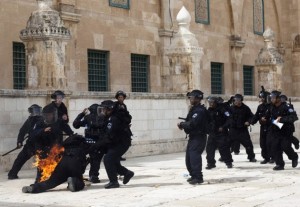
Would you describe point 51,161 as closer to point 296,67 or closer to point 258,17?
point 258,17

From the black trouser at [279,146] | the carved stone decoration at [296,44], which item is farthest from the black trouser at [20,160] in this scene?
the carved stone decoration at [296,44]

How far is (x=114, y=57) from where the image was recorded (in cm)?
2491

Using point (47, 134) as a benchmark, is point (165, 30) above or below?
above

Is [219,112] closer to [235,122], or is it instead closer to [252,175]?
[235,122]

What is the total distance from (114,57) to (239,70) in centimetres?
918

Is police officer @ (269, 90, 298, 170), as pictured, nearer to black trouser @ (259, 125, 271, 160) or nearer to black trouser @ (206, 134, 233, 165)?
black trouser @ (206, 134, 233, 165)

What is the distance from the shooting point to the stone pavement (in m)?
10.8

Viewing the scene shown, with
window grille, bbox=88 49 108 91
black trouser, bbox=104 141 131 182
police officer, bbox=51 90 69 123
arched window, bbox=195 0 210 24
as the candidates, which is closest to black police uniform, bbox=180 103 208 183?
black trouser, bbox=104 141 131 182

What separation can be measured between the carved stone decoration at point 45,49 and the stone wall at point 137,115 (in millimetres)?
431

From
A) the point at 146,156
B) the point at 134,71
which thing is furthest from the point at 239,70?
the point at 146,156

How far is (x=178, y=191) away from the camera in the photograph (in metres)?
12.1

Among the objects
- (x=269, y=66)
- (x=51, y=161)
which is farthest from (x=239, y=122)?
(x=269, y=66)

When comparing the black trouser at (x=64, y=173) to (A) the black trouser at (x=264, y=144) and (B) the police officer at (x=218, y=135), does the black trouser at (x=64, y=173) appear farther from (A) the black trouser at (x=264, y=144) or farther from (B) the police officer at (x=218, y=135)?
(A) the black trouser at (x=264, y=144)

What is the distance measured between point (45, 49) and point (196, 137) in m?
5.68
